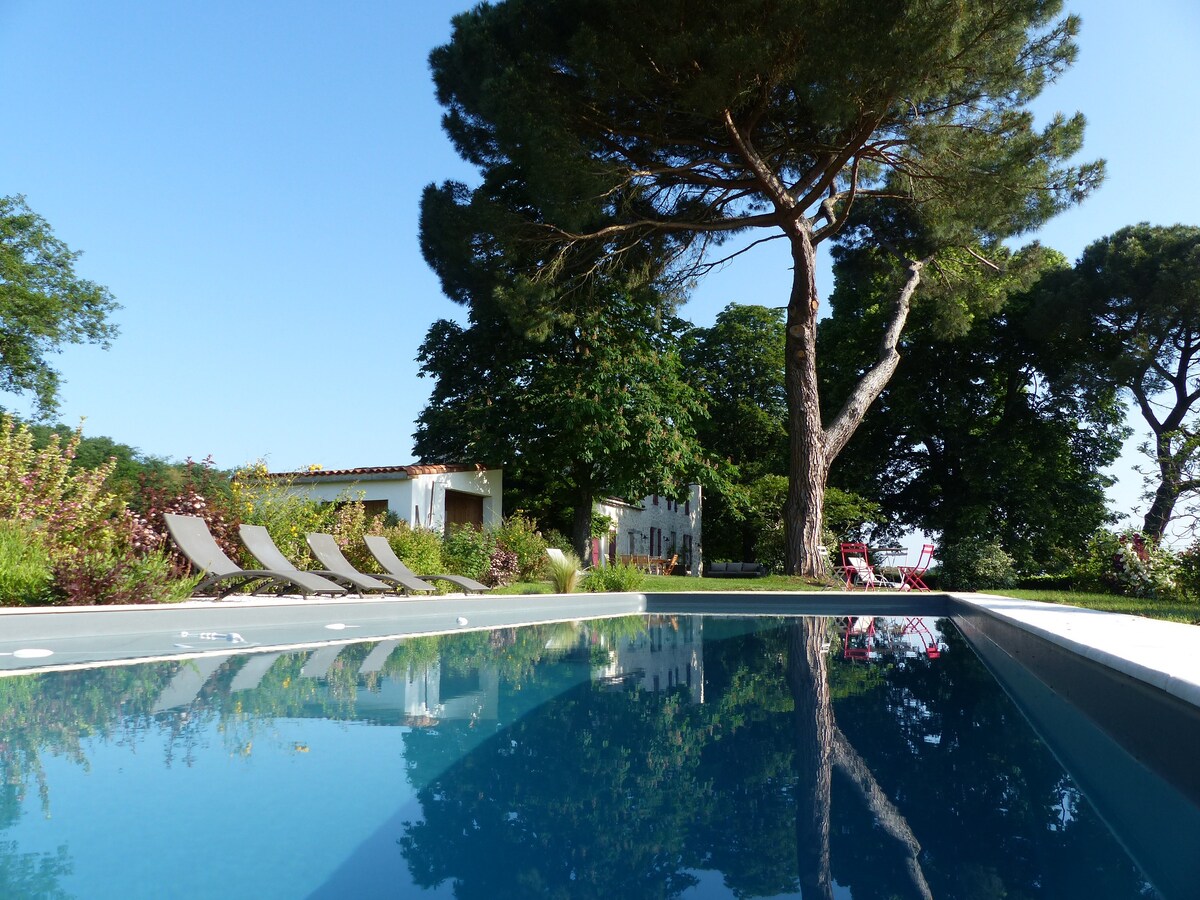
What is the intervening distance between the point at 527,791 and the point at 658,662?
13.4ft

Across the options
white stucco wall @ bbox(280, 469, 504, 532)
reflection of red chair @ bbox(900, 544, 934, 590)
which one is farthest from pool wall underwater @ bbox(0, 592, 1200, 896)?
white stucco wall @ bbox(280, 469, 504, 532)

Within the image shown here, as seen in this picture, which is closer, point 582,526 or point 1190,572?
point 1190,572

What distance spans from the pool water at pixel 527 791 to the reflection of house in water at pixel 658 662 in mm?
93

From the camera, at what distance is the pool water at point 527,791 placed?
2.25m

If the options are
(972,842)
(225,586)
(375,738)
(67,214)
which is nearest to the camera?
(972,842)

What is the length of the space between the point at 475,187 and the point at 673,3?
24.0ft

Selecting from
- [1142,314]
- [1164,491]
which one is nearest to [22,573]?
[1164,491]

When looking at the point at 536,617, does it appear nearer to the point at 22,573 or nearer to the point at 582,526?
the point at 22,573

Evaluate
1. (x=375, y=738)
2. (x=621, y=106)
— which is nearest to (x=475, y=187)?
(x=621, y=106)

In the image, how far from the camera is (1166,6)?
1338 centimetres

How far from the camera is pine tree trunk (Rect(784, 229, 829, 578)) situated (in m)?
16.4

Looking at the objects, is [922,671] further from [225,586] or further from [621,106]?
[621,106]

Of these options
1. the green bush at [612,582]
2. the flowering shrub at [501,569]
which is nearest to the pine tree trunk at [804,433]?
the green bush at [612,582]

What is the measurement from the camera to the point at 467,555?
15172 mm
